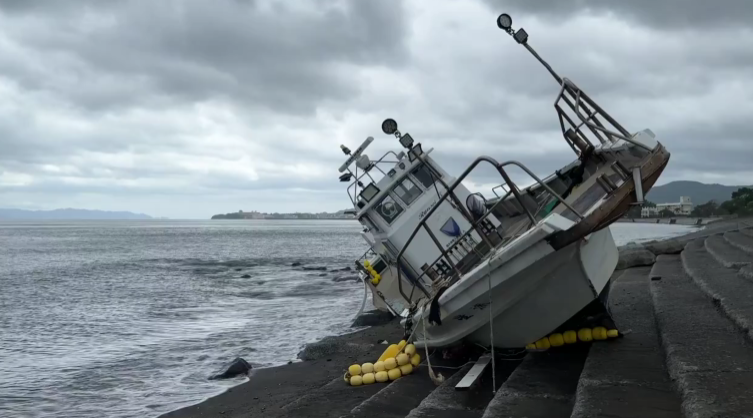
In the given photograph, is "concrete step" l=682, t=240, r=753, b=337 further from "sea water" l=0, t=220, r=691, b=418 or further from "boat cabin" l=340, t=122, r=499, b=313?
"sea water" l=0, t=220, r=691, b=418

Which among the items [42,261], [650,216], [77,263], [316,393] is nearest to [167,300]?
[316,393]

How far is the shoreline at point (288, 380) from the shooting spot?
828cm

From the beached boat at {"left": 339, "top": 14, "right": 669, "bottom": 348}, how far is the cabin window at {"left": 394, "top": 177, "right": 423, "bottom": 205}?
0.27 metres

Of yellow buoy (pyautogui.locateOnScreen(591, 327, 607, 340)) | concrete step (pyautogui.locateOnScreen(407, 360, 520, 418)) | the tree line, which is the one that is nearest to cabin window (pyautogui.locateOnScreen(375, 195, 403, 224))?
concrete step (pyautogui.locateOnScreen(407, 360, 520, 418))

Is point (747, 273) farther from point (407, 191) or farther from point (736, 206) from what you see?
point (736, 206)

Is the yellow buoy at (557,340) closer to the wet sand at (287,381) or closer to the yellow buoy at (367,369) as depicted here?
the yellow buoy at (367,369)

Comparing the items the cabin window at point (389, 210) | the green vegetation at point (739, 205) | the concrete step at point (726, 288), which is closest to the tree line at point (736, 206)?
the green vegetation at point (739, 205)

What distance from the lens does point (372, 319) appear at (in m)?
15.7

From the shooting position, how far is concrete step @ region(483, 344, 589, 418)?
5.40 metres

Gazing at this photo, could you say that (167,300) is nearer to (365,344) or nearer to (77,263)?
(365,344)

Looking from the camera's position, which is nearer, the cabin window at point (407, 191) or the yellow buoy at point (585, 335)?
the yellow buoy at point (585, 335)

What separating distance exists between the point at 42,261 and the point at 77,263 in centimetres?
389

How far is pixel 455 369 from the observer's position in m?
8.02

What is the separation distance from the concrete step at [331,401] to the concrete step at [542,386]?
1.90 metres
